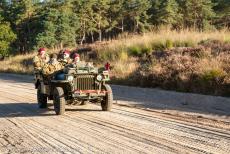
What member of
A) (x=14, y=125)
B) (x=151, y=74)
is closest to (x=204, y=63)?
(x=151, y=74)

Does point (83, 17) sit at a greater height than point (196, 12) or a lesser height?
greater

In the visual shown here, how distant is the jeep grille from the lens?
1159 cm

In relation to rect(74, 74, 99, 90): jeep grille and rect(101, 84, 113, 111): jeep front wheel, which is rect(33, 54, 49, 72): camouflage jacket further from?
rect(101, 84, 113, 111): jeep front wheel

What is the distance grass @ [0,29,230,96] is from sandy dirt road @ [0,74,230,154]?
3.57ft

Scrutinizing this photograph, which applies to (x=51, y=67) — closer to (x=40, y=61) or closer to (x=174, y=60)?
(x=40, y=61)

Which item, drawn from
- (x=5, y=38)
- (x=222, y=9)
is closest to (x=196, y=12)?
(x=222, y=9)

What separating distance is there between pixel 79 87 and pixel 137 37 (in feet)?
52.1

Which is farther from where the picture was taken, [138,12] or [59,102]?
[138,12]

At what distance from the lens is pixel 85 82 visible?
11672 mm

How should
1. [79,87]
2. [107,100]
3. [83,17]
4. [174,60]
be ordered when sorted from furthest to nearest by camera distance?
1. [83,17]
2. [174,60]
3. [107,100]
4. [79,87]

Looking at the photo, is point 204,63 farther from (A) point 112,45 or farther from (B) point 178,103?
(A) point 112,45

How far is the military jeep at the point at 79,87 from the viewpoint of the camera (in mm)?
11477

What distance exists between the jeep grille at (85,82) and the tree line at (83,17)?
51345mm

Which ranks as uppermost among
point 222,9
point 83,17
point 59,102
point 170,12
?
point 222,9
